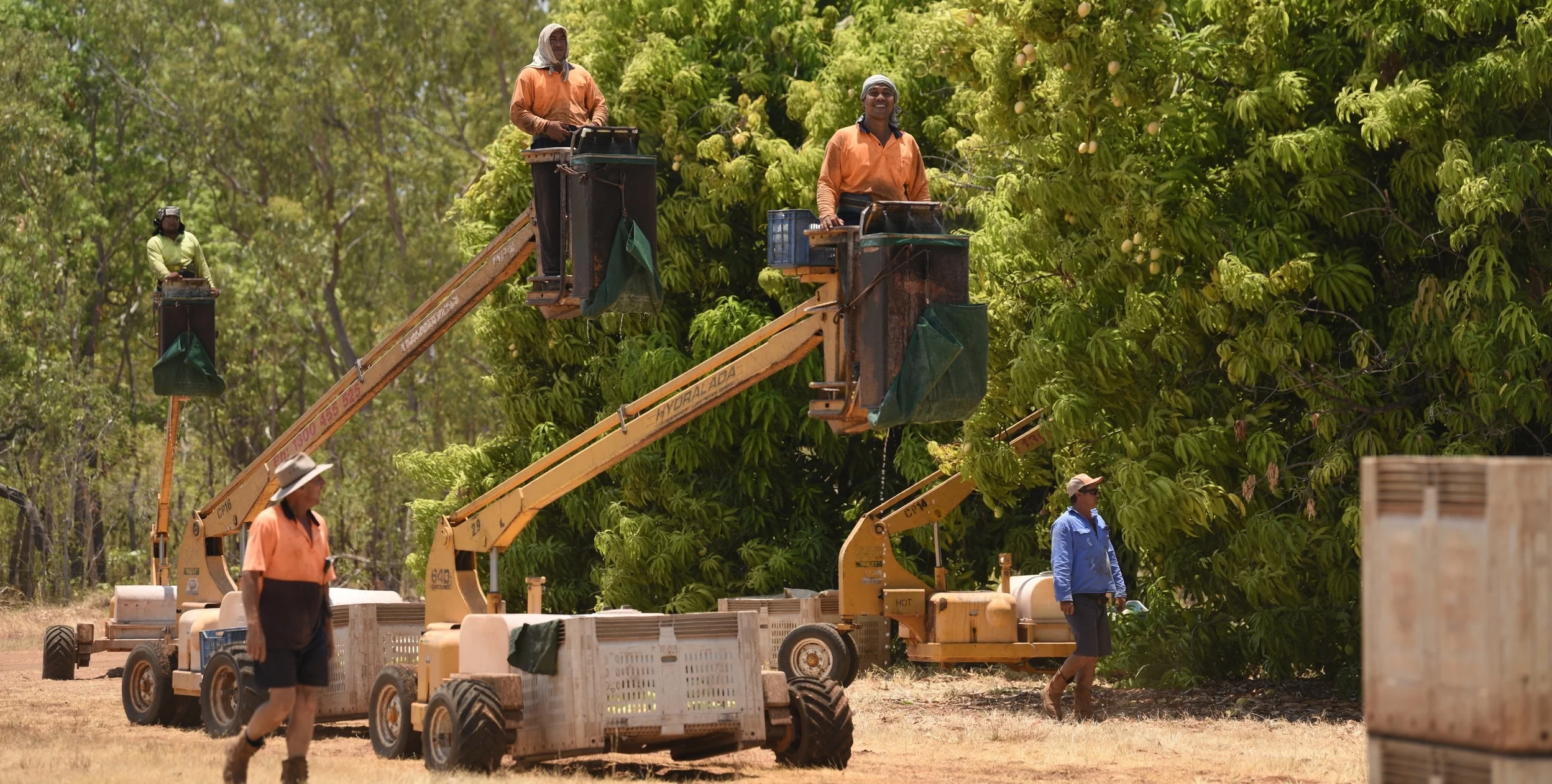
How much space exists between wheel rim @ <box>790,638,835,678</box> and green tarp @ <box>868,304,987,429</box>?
7.26m

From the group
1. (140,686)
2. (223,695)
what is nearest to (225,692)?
(223,695)

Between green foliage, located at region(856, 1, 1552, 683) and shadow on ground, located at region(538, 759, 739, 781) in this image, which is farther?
green foliage, located at region(856, 1, 1552, 683)

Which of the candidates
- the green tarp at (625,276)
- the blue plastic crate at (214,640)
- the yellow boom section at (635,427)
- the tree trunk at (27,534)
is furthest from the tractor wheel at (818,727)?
the tree trunk at (27,534)

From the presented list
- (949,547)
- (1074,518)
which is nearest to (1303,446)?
(1074,518)

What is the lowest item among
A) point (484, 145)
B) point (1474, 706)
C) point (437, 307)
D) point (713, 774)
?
point (713, 774)

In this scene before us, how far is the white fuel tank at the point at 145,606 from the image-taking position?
69.2 feet

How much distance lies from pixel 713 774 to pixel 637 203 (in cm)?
374

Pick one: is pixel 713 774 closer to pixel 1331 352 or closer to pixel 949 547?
pixel 1331 352

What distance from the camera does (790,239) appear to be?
40.5ft

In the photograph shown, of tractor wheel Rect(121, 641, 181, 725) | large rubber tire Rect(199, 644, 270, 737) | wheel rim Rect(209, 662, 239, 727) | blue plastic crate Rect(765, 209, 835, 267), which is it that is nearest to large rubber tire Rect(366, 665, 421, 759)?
large rubber tire Rect(199, 644, 270, 737)

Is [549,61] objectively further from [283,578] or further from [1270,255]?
[1270,255]

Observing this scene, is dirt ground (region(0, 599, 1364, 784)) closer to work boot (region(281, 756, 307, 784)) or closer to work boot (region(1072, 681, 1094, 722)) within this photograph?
work boot (region(1072, 681, 1094, 722))

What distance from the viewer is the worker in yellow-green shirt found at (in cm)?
1784

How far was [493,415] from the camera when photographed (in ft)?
144
